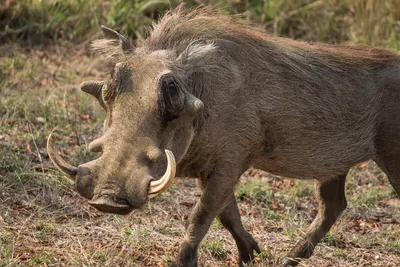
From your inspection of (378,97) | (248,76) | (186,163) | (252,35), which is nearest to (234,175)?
(186,163)

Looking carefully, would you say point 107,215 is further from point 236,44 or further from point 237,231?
point 236,44

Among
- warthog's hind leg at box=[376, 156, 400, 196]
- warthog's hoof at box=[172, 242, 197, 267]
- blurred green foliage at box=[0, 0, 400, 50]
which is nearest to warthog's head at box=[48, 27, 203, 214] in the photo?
warthog's hoof at box=[172, 242, 197, 267]

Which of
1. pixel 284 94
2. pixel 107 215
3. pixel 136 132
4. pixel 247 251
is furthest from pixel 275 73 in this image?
pixel 107 215

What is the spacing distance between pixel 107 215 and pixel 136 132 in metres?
1.59

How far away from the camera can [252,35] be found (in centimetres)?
480

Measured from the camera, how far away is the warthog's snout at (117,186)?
3.62 meters

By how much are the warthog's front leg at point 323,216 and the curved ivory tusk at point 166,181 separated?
5.25 feet

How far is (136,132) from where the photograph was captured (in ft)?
12.7

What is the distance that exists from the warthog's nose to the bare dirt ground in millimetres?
722

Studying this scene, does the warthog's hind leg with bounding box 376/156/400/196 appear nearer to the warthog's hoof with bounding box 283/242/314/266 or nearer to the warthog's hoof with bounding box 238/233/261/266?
the warthog's hoof with bounding box 283/242/314/266

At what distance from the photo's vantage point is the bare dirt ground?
465 cm

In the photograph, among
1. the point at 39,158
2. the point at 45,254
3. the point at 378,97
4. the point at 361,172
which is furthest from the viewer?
the point at 361,172

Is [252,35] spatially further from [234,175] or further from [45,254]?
[45,254]

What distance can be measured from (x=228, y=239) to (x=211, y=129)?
121 cm
